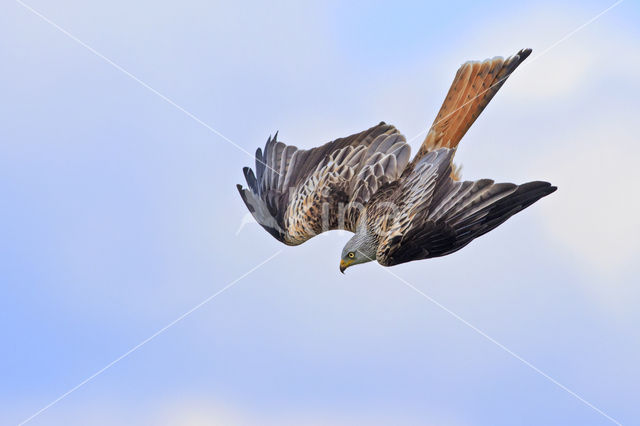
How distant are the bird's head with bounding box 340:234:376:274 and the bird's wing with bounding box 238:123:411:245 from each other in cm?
43

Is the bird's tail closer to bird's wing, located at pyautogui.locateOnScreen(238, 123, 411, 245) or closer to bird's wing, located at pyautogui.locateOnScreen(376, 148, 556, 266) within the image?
bird's wing, located at pyautogui.locateOnScreen(376, 148, 556, 266)

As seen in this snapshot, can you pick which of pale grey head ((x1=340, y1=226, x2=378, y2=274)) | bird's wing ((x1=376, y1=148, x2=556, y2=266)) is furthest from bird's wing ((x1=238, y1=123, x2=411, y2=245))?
bird's wing ((x1=376, y1=148, x2=556, y2=266))

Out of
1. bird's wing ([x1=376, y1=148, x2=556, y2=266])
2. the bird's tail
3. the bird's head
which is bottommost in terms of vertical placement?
bird's wing ([x1=376, y1=148, x2=556, y2=266])

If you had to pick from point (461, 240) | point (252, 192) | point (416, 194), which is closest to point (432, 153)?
point (416, 194)

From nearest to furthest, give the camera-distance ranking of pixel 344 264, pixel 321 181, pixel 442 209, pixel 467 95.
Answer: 1. pixel 442 209
2. pixel 467 95
3. pixel 344 264
4. pixel 321 181

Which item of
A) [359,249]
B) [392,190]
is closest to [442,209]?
[392,190]

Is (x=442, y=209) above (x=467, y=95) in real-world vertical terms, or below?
below

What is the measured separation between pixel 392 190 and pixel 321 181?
109 centimetres

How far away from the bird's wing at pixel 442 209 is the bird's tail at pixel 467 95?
1.04 ft

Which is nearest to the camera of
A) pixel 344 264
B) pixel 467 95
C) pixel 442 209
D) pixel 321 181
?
pixel 442 209

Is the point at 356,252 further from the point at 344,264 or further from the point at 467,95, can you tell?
the point at 467,95

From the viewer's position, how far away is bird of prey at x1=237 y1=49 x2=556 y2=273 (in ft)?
27.3

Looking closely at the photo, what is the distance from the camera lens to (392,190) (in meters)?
8.92

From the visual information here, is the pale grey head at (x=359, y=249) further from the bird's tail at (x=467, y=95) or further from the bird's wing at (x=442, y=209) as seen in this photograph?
the bird's tail at (x=467, y=95)
